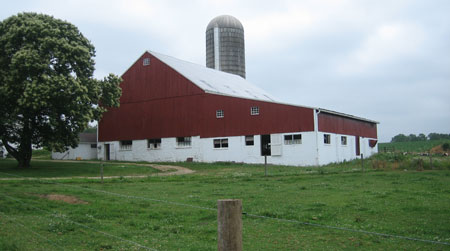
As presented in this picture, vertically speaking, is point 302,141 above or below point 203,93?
below

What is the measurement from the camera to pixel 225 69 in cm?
6869

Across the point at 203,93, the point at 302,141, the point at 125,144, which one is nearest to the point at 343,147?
the point at 302,141

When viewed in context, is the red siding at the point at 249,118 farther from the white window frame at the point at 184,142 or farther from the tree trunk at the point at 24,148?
the tree trunk at the point at 24,148

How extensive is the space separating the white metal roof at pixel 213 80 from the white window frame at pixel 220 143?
470 cm

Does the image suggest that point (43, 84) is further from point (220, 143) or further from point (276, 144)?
point (276, 144)

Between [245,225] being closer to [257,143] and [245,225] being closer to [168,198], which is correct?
[168,198]

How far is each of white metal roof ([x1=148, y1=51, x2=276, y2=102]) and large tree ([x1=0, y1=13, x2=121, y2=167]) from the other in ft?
43.8

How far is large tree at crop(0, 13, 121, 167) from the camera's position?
29.6m

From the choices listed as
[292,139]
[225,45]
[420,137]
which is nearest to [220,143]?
[292,139]

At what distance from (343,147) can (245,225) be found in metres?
34.4

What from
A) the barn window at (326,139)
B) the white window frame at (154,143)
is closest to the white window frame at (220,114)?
the white window frame at (154,143)

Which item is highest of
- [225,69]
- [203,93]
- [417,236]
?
[225,69]

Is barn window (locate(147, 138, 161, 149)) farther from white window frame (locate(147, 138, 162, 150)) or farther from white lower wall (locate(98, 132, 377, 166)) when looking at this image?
white lower wall (locate(98, 132, 377, 166))

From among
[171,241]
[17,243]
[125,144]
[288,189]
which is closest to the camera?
[17,243]
